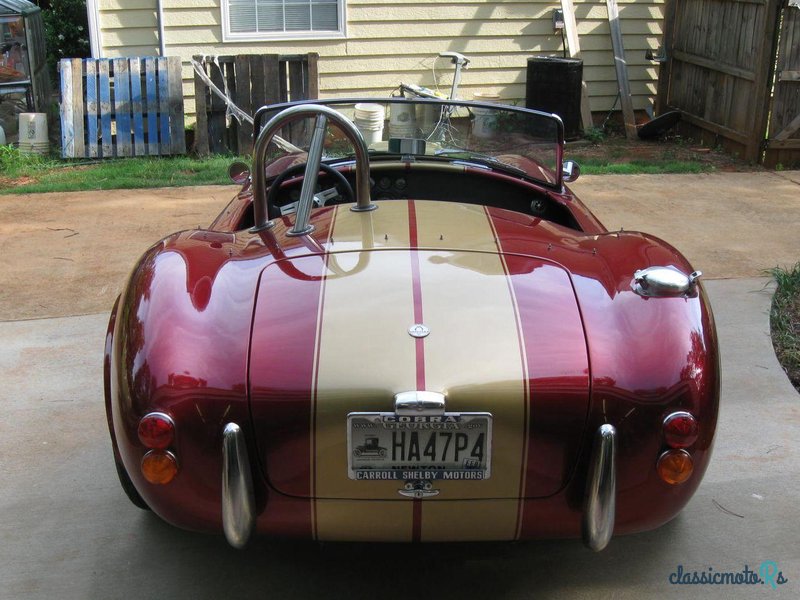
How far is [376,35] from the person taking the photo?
10492 mm

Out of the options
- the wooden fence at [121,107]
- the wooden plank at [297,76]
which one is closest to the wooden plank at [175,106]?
the wooden fence at [121,107]

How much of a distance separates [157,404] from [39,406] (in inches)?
82.9

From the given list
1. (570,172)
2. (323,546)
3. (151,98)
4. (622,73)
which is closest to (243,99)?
(151,98)

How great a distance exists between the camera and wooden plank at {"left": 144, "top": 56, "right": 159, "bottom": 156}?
31.2 feet

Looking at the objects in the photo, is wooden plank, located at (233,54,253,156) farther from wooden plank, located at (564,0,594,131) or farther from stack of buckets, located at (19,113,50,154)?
wooden plank, located at (564,0,594,131)

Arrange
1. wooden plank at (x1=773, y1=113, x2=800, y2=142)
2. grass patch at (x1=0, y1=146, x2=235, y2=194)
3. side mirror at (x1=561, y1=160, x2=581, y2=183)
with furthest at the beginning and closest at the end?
wooden plank at (x1=773, y1=113, x2=800, y2=142) < grass patch at (x1=0, y1=146, x2=235, y2=194) < side mirror at (x1=561, y1=160, x2=581, y2=183)

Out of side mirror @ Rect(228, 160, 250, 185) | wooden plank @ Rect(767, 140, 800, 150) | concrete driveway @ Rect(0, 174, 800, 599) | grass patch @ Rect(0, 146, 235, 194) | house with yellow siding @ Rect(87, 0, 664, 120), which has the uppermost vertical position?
house with yellow siding @ Rect(87, 0, 664, 120)

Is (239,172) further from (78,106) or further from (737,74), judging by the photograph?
(737,74)

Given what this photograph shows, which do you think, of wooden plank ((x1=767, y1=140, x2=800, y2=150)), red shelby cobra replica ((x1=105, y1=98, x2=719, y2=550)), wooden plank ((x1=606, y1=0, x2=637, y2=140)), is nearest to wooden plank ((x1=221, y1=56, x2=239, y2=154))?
wooden plank ((x1=606, y1=0, x2=637, y2=140))

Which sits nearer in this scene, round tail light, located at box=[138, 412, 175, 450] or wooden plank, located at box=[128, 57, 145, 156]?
round tail light, located at box=[138, 412, 175, 450]

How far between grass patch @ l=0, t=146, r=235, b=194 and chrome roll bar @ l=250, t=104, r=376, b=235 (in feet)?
18.0

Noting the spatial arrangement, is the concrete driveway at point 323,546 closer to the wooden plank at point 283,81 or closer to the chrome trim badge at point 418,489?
the chrome trim badge at point 418,489

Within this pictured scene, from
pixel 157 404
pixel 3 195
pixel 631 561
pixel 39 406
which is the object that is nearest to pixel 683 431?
pixel 631 561

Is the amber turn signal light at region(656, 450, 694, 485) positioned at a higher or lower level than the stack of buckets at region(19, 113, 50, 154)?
lower
